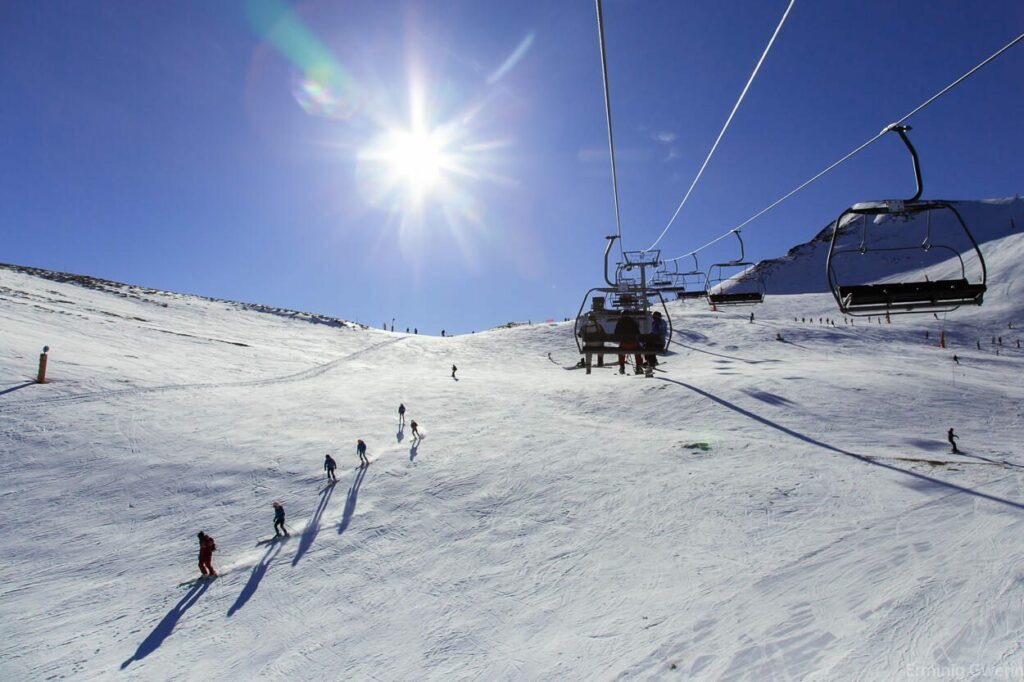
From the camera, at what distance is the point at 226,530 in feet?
42.8

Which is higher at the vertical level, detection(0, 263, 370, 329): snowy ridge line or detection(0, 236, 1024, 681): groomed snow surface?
detection(0, 263, 370, 329): snowy ridge line

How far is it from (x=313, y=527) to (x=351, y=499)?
5.31ft

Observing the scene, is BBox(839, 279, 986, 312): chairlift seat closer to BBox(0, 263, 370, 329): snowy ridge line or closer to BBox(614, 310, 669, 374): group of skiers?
BBox(614, 310, 669, 374): group of skiers

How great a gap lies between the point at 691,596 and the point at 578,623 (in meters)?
2.34

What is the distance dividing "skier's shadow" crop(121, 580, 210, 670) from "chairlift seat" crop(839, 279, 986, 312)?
13825 millimetres

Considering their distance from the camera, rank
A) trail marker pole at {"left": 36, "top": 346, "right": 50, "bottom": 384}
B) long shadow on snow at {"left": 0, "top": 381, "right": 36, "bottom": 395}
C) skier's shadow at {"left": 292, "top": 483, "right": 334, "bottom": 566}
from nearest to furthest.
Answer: skier's shadow at {"left": 292, "top": 483, "right": 334, "bottom": 566}
long shadow on snow at {"left": 0, "top": 381, "right": 36, "bottom": 395}
trail marker pole at {"left": 36, "top": 346, "right": 50, "bottom": 384}

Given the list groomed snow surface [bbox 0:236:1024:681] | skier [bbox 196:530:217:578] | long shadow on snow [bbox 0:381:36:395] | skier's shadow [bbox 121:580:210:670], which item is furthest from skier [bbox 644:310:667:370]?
long shadow on snow [bbox 0:381:36:395]

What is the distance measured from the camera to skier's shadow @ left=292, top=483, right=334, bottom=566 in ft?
39.6

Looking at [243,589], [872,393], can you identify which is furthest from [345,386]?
[872,393]

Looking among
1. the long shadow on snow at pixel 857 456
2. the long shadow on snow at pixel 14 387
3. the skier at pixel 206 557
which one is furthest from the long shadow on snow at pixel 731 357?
the long shadow on snow at pixel 14 387

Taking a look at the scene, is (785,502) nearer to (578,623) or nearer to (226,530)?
(578,623)

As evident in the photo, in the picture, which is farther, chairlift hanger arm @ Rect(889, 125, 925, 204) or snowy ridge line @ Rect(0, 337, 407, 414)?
snowy ridge line @ Rect(0, 337, 407, 414)

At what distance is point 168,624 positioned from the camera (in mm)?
9828

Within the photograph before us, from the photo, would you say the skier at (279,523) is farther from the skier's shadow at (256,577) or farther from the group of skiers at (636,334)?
the group of skiers at (636,334)
